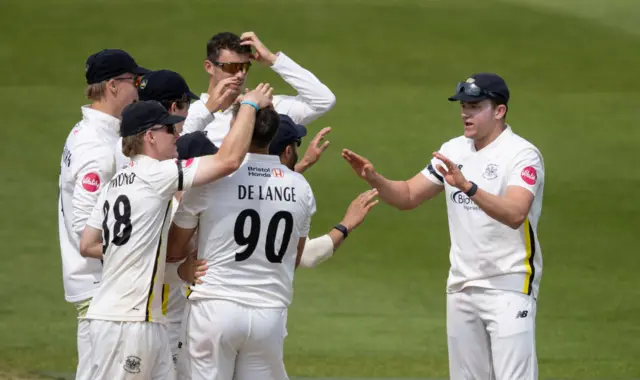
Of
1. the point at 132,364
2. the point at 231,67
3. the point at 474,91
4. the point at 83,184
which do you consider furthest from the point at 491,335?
the point at 83,184

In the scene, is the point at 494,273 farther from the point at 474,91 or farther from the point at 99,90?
the point at 99,90

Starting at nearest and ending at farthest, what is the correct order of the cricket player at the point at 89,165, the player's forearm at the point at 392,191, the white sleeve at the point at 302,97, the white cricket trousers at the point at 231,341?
1. the white cricket trousers at the point at 231,341
2. the cricket player at the point at 89,165
3. the player's forearm at the point at 392,191
4. the white sleeve at the point at 302,97

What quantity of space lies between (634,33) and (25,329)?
1047 centimetres

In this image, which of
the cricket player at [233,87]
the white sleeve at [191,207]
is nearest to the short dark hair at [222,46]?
the cricket player at [233,87]

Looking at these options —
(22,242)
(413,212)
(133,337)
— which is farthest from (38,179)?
(133,337)

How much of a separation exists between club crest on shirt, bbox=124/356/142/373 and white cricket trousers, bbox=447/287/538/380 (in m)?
1.94

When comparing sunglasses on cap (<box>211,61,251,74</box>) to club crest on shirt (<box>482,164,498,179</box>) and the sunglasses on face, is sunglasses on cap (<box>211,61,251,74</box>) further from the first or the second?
club crest on shirt (<box>482,164,498,179</box>)

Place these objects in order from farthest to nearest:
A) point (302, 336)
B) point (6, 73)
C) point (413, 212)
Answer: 1. point (6, 73)
2. point (413, 212)
3. point (302, 336)

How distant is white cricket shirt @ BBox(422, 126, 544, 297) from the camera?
6.08 m

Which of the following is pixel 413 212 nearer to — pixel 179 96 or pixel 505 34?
pixel 505 34

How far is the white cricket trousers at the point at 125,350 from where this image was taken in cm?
504

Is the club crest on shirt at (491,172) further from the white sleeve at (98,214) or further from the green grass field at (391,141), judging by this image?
the green grass field at (391,141)

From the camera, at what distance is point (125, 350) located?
5035 mm

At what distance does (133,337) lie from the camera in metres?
5.04
